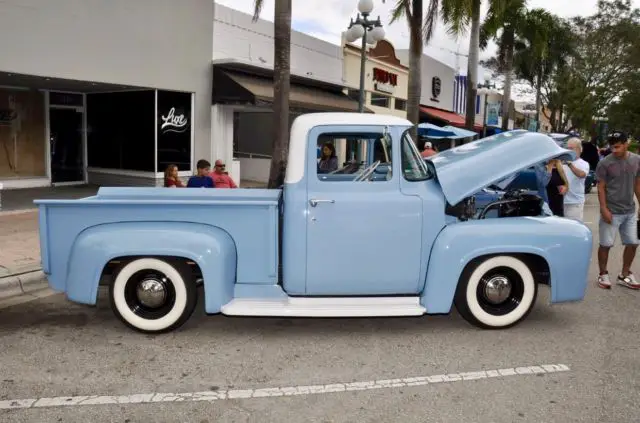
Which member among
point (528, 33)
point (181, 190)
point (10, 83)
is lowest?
point (181, 190)

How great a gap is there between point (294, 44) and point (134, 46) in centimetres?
723

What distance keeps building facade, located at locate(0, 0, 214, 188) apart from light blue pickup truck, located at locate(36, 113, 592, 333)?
8310 mm

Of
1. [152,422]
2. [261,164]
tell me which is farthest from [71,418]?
[261,164]

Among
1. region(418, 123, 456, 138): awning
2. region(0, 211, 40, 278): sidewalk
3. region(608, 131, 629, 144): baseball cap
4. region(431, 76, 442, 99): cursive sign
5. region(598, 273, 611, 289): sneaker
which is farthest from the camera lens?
region(431, 76, 442, 99): cursive sign

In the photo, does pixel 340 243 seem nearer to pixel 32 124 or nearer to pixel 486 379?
pixel 486 379

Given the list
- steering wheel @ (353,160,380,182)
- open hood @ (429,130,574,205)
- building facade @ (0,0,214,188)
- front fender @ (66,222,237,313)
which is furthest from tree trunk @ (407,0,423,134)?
front fender @ (66,222,237,313)

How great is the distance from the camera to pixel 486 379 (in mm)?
4246

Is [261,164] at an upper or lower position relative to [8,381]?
upper

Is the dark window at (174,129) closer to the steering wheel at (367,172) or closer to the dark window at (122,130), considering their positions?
the dark window at (122,130)

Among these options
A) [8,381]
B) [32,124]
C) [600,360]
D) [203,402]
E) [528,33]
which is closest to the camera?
[203,402]

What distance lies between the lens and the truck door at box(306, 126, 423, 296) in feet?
16.5

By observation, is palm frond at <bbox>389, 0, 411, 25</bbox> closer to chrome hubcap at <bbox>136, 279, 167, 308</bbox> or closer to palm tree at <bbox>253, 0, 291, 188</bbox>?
palm tree at <bbox>253, 0, 291, 188</bbox>

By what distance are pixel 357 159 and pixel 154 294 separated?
2431mm

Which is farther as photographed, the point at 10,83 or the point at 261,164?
the point at 261,164
